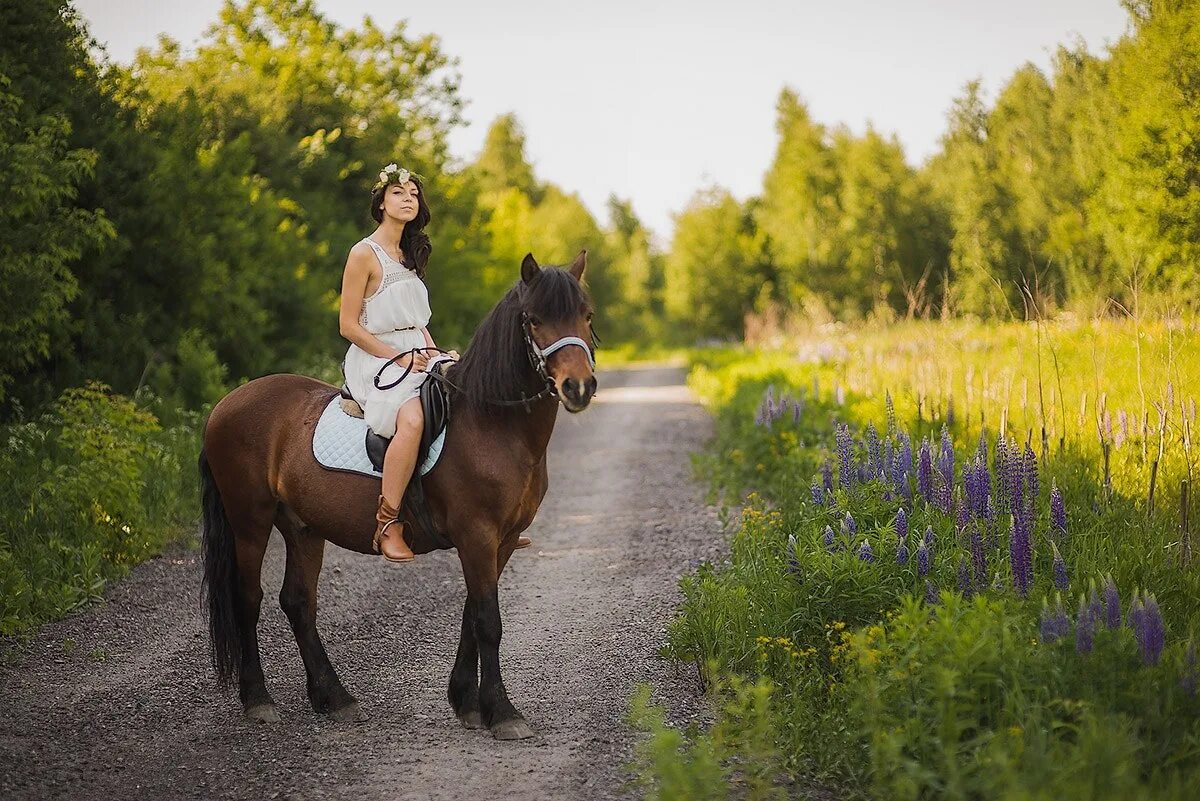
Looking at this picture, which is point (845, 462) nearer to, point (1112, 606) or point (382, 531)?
point (1112, 606)

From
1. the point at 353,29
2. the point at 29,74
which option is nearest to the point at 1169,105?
the point at 29,74

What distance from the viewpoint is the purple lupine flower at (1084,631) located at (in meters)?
4.04

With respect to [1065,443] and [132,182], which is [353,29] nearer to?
[132,182]

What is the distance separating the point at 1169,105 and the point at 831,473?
245 inches

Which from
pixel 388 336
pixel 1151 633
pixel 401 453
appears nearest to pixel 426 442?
pixel 401 453

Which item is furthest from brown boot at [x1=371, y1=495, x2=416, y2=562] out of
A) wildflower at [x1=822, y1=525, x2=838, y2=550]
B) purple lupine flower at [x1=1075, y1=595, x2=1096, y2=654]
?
purple lupine flower at [x1=1075, y1=595, x2=1096, y2=654]

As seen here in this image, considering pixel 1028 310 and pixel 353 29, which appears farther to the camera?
pixel 353 29

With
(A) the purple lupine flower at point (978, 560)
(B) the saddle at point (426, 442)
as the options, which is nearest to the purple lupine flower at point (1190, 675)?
(A) the purple lupine flower at point (978, 560)

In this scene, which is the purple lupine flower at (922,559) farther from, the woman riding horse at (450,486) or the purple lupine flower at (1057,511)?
the woman riding horse at (450,486)

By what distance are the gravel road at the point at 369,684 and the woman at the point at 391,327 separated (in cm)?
106

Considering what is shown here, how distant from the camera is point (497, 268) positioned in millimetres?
33219

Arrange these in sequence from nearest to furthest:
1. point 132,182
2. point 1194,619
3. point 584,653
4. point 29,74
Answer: point 1194,619, point 584,653, point 29,74, point 132,182

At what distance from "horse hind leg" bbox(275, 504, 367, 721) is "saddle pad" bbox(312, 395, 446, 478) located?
0.55m

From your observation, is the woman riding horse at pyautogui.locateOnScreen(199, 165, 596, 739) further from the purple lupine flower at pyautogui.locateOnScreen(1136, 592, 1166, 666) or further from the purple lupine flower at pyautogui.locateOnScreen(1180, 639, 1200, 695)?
the purple lupine flower at pyautogui.locateOnScreen(1180, 639, 1200, 695)
